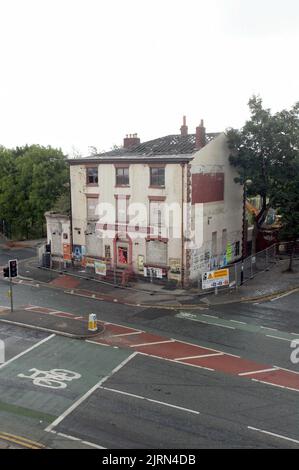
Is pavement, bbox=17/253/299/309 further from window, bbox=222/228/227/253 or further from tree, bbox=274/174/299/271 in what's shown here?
window, bbox=222/228/227/253

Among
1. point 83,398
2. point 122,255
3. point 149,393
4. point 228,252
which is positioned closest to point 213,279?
point 228,252

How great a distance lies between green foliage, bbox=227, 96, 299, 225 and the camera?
35812 mm

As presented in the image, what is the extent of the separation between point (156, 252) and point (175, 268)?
208 cm

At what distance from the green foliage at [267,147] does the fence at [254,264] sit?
5.37 meters

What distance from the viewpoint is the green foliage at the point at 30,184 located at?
50719 mm

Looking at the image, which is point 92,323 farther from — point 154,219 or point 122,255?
point 122,255

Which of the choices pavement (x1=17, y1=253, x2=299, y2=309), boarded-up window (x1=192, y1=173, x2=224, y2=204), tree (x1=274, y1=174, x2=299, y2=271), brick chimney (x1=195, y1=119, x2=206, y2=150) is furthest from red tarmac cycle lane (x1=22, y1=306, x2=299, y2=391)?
tree (x1=274, y1=174, x2=299, y2=271)

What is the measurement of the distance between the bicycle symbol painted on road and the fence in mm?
15323

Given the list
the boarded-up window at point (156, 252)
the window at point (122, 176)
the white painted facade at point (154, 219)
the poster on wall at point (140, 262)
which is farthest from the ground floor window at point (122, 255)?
the window at point (122, 176)

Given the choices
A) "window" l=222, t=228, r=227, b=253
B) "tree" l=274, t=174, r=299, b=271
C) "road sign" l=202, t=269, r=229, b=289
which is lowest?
"road sign" l=202, t=269, r=229, b=289

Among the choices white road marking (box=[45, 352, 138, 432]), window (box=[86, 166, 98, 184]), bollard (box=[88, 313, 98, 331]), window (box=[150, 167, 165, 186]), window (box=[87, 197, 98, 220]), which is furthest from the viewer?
window (box=[87, 197, 98, 220])

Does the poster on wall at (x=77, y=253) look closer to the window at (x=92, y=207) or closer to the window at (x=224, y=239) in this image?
the window at (x=92, y=207)
